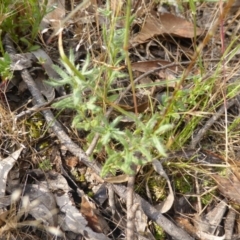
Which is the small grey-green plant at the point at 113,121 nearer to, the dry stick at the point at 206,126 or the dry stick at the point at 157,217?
the dry stick at the point at 157,217

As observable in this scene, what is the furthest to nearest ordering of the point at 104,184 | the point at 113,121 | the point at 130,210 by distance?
the point at 104,184 → the point at 130,210 → the point at 113,121

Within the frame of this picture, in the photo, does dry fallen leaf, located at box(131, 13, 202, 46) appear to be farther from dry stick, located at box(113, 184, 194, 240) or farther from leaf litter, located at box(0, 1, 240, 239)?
dry stick, located at box(113, 184, 194, 240)

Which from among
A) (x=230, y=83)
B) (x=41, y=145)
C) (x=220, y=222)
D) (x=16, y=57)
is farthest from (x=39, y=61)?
(x=220, y=222)

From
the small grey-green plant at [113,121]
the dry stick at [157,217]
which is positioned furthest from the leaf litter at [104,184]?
the small grey-green plant at [113,121]

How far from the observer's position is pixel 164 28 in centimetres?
182

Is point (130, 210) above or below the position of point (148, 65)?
below

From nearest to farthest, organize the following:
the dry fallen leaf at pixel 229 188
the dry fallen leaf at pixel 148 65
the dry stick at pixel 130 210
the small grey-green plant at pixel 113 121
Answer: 1. the small grey-green plant at pixel 113 121
2. the dry stick at pixel 130 210
3. the dry fallen leaf at pixel 229 188
4. the dry fallen leaf at pixel 148 65

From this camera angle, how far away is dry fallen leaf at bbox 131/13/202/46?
5.89 feet

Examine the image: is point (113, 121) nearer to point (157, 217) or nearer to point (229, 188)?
point (157, 217)

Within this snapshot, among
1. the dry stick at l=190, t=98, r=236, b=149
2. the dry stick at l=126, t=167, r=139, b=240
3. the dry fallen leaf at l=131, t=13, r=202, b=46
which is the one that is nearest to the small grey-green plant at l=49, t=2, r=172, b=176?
the dry stick at l=126, t=167, r=139, b=240

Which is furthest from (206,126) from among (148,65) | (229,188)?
(148,65)

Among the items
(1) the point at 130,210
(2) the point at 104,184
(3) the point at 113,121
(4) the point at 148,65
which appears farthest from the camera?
(4) the point at 148,65

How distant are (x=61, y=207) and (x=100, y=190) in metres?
0.15

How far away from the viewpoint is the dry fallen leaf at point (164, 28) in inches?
70.7
